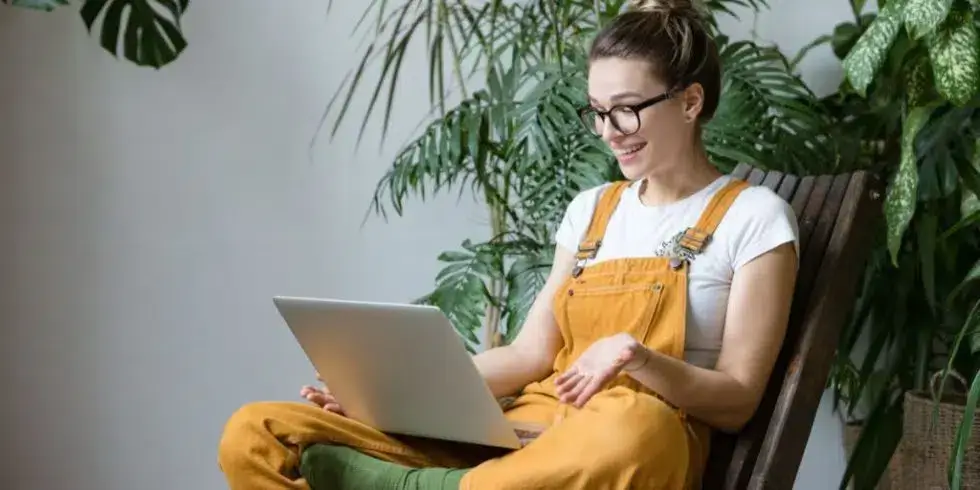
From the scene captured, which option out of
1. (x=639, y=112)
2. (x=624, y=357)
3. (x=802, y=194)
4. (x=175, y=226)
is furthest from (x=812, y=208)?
(x=175, y=226)

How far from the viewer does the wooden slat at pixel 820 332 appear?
123cm

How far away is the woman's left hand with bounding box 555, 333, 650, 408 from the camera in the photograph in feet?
3.85

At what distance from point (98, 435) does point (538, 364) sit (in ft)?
4.76

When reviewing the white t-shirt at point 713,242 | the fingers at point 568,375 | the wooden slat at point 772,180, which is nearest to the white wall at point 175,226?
the wooden slat at point 772,180

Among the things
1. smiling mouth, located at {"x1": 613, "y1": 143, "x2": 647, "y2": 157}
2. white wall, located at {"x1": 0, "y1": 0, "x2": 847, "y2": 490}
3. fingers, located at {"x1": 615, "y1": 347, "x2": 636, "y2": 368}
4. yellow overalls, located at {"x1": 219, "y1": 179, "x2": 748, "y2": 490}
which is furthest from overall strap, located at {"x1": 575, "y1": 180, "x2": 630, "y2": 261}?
white wall, located at {"x1": 0, "y1": 0, "x2": 847, "y2": 490}

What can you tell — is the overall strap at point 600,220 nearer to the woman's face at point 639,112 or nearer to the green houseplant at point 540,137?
Result: the woman's face at point 639,112

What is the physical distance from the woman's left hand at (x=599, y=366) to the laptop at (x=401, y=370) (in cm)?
8

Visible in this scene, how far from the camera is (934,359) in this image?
82.4 inches

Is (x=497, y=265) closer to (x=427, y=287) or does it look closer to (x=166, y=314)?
(x=427, y=287)

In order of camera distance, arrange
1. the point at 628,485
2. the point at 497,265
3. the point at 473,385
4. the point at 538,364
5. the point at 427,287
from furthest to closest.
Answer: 1. the point at 427,287
2. the point at 497,265
3. the point at 538,364
4. the point at 473,385
5. the point at 628,485

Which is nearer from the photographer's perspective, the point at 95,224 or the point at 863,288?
the point at 863,288

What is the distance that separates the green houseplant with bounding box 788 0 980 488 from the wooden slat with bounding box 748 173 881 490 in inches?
11.1

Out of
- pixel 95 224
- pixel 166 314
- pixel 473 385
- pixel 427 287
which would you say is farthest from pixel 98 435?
pixel 473 385

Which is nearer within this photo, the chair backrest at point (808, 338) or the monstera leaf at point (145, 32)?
the chair backrest at point (808, 338)
